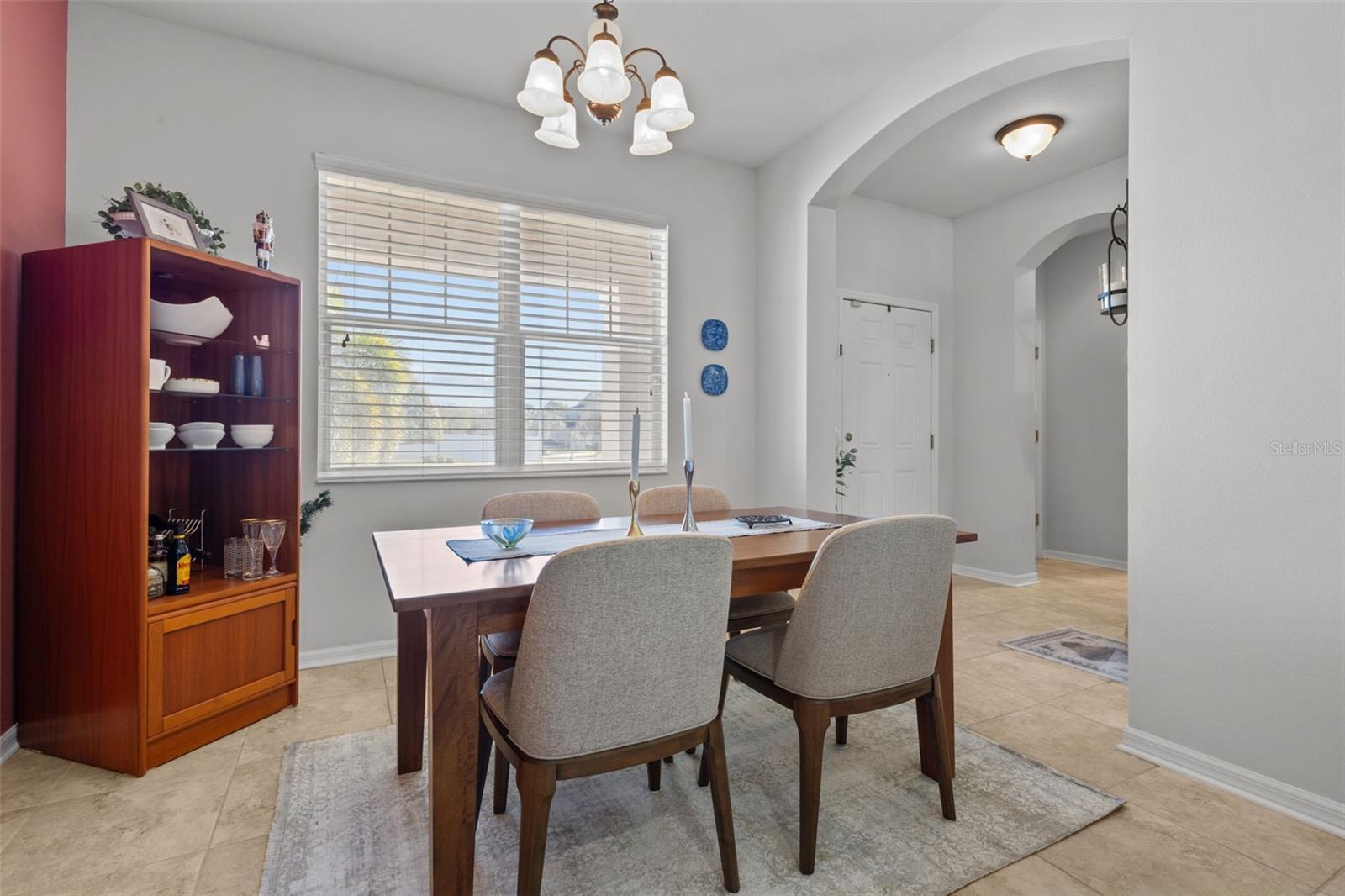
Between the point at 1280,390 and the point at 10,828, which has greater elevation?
the point at 1280,390

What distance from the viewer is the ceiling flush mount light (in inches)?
136

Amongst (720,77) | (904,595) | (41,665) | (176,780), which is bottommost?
(176,780)

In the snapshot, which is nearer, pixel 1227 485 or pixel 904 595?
pixel 904 595

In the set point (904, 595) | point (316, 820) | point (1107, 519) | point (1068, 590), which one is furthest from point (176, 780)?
point (1107, 519)

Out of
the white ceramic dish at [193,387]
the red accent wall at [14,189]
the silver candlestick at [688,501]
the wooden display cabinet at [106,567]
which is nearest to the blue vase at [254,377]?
the white ceramic dish at [193,387]

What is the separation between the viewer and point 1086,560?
5547 millimetres

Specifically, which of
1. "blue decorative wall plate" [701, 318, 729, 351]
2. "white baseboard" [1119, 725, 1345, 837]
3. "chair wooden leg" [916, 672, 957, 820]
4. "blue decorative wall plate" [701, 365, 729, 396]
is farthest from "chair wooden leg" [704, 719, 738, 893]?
"blue decorative wall plate" [701, 318, 729, 351]

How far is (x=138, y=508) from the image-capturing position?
2.04 metres

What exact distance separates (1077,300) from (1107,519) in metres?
1.89

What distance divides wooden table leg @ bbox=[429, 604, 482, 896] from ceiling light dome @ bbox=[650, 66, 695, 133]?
158 cm

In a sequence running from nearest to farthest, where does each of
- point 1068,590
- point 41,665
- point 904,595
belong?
point 904,595
point 41,665
point 1068,590

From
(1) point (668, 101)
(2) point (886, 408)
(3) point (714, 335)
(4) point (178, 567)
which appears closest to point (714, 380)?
(3) point (714, 335)

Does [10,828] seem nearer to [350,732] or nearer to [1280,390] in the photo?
[350,732]

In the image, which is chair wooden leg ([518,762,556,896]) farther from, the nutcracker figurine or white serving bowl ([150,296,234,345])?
the nutcracker figurine
